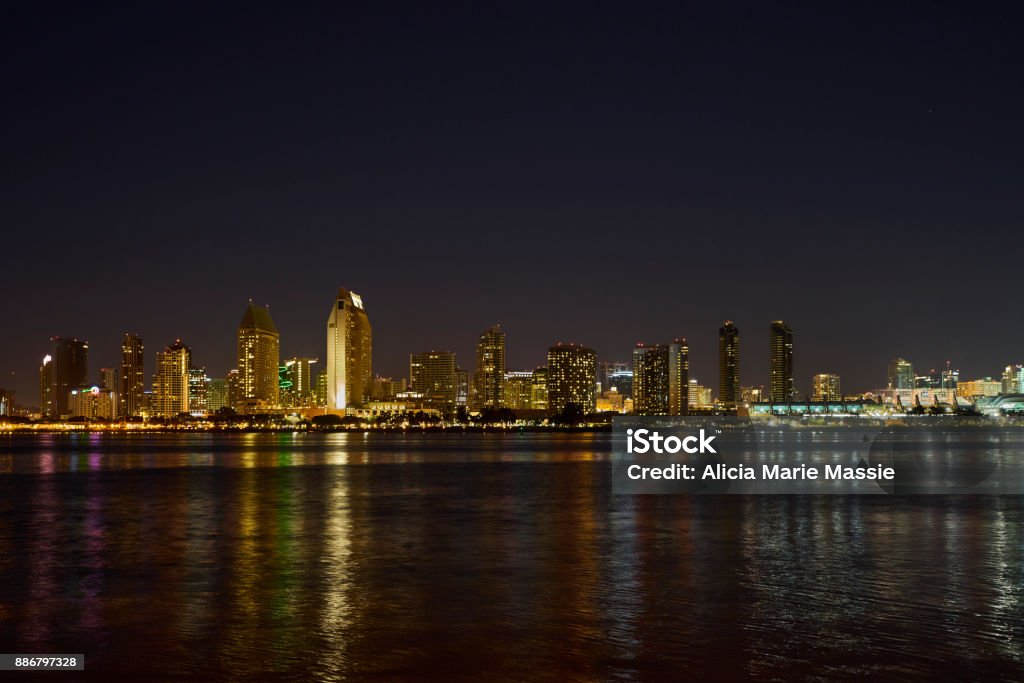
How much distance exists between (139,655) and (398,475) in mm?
54690

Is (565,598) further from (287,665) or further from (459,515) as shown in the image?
(459,515)

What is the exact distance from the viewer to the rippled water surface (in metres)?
16.7

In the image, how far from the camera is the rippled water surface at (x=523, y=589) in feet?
54.9

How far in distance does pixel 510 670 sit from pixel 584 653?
1.57m

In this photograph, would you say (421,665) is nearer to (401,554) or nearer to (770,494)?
(401,554)

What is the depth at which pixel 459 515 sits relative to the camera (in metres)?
41.9

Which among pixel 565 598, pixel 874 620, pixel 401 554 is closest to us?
pixel 874 620

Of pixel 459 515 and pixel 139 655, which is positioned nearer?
pixel 139 655

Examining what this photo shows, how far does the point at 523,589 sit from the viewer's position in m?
23.6

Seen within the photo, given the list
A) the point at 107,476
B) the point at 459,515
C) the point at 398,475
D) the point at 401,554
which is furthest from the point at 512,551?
the point at 107,476

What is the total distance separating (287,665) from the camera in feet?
53.5

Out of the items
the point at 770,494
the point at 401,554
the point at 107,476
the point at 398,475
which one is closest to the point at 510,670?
the point at 401,554

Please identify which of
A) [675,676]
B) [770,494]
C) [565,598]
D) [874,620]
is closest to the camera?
[675,676]

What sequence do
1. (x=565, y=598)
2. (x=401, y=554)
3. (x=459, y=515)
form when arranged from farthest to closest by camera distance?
(x=459, y=515) < (x=401, y=554) < (x=565, y=598)
